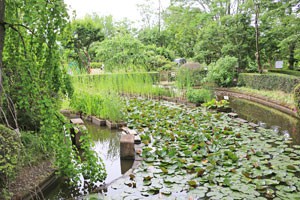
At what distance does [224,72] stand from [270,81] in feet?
7.26

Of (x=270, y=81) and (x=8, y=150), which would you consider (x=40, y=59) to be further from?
(x=270, y=81)

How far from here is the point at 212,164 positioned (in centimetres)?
290

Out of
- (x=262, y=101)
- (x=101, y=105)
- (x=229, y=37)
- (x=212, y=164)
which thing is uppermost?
(x=229, y=37)

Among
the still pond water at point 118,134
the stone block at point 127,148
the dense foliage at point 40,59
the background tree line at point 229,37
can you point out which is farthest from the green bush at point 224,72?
the dense foliage at point 40,59

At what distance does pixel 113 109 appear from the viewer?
200 inches

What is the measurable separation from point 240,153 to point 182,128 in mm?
1193

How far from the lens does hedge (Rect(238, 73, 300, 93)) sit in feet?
24.5

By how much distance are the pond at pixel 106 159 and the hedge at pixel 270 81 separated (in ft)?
17.7

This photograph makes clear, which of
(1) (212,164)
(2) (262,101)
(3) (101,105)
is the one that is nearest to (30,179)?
(1) (212,164)

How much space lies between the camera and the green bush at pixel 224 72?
414 inches

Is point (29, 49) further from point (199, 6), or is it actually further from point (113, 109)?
point (199, 6)

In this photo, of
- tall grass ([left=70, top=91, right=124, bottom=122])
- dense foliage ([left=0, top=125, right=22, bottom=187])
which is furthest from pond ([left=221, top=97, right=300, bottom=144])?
dense foliage ([left=0, top=125, right=22, bottom=187])

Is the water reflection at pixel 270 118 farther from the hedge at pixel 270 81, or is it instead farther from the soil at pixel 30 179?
the soil at pixel 30 179

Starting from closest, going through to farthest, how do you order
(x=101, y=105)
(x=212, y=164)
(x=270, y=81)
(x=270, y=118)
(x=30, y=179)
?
(x=30, y=179) < (x=212, y=164) < (x=101, y=105) < (x=270, y=118) < (x=270, y=81)
